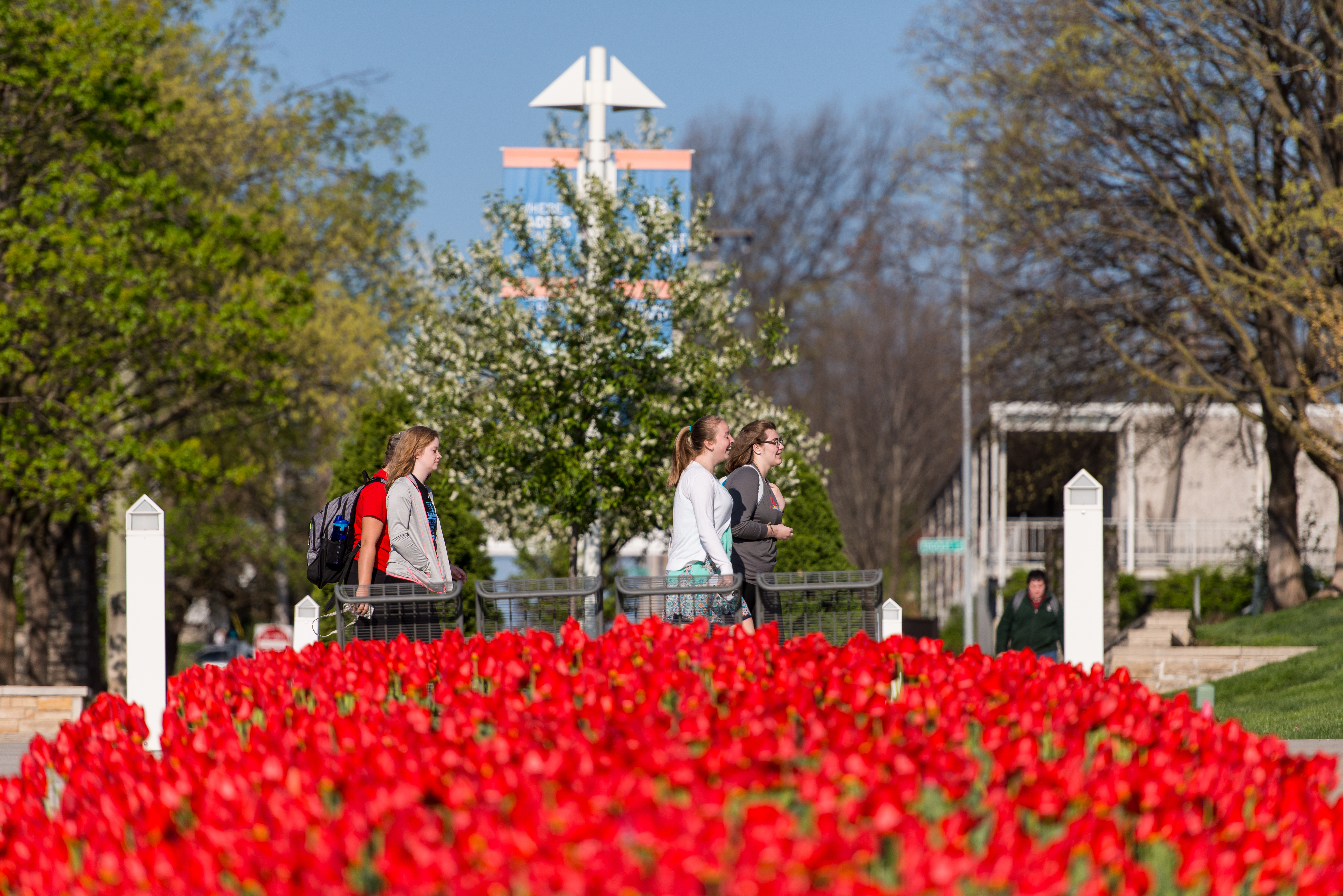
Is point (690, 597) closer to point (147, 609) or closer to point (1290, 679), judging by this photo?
point (147, 609)

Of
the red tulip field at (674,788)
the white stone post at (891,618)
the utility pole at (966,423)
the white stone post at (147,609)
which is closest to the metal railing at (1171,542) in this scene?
the utility pole at (966,423)

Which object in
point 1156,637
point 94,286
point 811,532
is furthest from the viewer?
point 1156,637

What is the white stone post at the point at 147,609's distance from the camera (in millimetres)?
6094

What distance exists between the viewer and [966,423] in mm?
25266

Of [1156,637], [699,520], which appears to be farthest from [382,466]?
[1156,637]

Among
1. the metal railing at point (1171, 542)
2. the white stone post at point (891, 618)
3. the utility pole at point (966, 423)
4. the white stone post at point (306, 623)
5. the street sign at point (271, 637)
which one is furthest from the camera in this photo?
the metal railing at point (1171, 542)

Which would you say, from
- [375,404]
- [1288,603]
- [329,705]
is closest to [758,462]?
[329,705]

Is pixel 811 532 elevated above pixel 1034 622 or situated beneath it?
elevated above

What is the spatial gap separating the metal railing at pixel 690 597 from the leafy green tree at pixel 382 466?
7.63 meters

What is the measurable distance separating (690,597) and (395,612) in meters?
1.49

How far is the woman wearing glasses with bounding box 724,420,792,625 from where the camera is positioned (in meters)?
7.38

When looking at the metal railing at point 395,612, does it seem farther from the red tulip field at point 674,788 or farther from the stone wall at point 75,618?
the stone wall at point 75,618

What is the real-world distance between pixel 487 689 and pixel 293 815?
172 cm

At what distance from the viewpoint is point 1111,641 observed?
18.8 m
